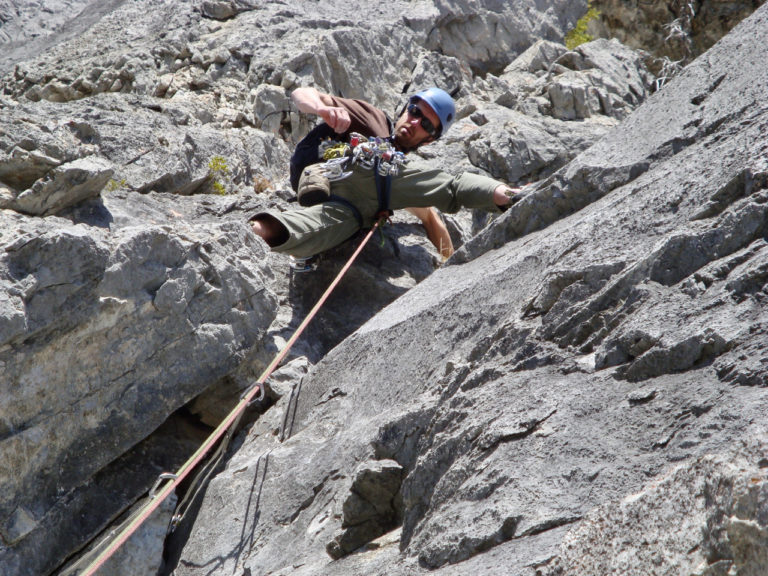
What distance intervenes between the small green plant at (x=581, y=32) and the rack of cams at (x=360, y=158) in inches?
309

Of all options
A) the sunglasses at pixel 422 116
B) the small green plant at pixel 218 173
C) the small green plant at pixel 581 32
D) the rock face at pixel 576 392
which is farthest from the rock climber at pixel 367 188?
the small green plant at pixel 581 32

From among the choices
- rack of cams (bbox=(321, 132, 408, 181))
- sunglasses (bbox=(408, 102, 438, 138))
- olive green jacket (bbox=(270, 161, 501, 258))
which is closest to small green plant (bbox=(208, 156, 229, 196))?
rack of cams (bbox=(321, 132, 408, 181))

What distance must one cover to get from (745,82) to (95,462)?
4.17 meters

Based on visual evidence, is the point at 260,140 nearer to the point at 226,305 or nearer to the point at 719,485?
the point at 226,305

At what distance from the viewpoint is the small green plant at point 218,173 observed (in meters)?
6.88

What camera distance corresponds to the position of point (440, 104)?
708cm

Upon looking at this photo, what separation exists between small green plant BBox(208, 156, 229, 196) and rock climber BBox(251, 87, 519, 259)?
0.71 m

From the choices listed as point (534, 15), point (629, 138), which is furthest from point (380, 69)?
point (629, 138)

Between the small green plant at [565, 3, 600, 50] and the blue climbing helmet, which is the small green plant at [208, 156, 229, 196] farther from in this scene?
the small green plant at [565, 3, 600, 50]

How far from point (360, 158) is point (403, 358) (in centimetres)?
289

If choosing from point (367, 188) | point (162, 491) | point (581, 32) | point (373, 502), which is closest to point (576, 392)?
point (373, 502)

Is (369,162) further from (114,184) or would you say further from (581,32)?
(581,32)

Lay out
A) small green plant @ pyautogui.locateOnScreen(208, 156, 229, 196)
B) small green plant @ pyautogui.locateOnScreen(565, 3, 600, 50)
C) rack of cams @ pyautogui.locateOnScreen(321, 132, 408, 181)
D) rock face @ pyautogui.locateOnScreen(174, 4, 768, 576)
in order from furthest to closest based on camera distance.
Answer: small green plant @ pyautogui.locateOnScreen(565, 3, 600, 50), small green plant @ pyautogui.locateOnScreen(208, 156, 229, 196), rack of cams @ pyautogui.locateOnScreen(321, 132, 408, 181), rock face @ pyautogui.locateOnScreen(174, 4, 768, 576)

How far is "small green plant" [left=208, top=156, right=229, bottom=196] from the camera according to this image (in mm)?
6875
